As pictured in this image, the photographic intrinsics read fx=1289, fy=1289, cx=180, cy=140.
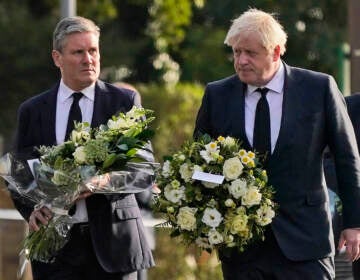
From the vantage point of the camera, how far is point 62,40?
7.54m

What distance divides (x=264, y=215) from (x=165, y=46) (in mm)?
17690

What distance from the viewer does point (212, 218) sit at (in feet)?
22.2

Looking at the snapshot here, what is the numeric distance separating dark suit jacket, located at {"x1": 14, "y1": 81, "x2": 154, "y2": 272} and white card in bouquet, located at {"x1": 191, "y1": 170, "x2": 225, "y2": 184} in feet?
2.38

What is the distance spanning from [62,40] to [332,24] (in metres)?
19.8

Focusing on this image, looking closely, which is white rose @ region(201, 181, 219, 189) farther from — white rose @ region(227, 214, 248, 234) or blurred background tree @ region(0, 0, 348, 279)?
blurred background tree @ region(0, 0, 348, 279)

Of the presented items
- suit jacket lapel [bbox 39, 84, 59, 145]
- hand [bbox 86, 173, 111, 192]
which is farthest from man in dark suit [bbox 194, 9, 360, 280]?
suit jacket lapel [bbox 39, 84, 59, 145]

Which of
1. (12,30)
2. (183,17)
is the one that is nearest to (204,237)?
(183,17)

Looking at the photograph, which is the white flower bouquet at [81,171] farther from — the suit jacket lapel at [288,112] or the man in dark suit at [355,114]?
the man in dark suit at [355,114]

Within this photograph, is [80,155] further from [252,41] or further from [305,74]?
[305,74]

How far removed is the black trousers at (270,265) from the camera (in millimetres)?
6984

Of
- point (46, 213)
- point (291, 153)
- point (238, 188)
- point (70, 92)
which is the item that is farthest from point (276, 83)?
point (46, 213)

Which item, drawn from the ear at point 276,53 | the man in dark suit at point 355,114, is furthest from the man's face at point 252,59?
the man in dark suit at point 355,114

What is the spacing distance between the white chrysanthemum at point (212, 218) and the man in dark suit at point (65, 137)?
0.75m

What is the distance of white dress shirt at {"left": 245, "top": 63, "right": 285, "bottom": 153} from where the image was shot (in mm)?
7078
